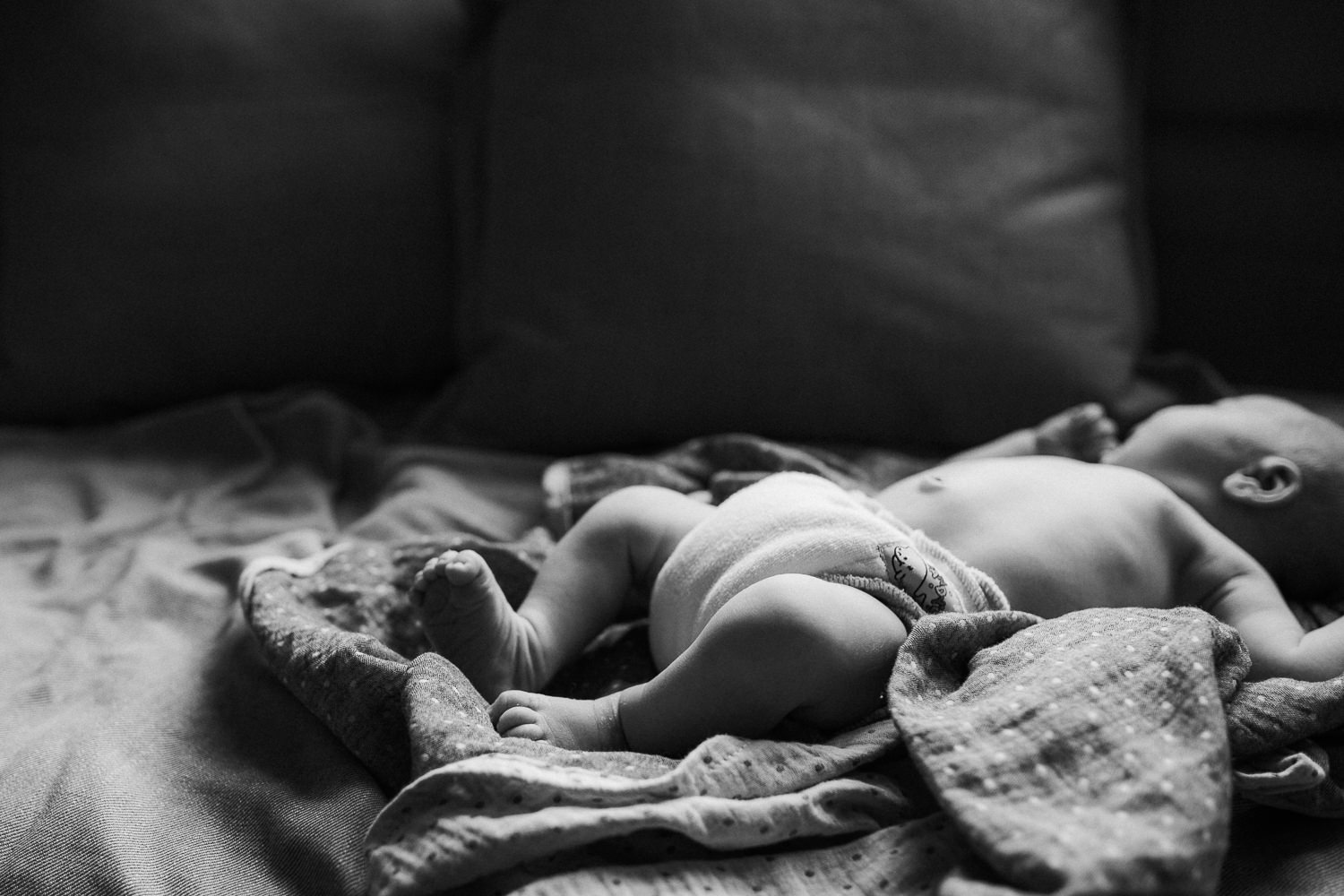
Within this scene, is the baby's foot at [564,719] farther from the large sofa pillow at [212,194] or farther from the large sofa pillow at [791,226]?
the large sofa pillow at [212,194]

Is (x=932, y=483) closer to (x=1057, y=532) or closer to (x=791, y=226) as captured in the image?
(x=1057, y=532)

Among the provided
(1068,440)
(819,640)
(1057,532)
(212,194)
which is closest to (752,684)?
(819,640)

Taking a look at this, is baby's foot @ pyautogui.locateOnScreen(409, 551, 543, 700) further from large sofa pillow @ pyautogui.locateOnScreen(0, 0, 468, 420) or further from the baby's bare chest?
large sofa pillow @ pyautogui.locateOnScreen(0, 0, 468, 420)

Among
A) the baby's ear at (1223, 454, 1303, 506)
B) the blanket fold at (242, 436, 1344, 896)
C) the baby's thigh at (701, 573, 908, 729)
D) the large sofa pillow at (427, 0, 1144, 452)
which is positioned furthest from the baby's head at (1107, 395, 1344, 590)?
the baby's thigh at (701, 573, 908, 729)

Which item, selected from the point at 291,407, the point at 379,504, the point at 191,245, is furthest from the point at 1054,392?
the point at 191,245

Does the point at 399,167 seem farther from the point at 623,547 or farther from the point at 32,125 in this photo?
the point at 623,547

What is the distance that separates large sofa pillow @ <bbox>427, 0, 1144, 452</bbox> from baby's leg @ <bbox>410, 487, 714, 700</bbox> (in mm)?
283

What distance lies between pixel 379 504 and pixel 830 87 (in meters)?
0.68

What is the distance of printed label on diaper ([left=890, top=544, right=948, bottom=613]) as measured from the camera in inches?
37.4

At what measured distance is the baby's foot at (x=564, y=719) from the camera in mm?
856

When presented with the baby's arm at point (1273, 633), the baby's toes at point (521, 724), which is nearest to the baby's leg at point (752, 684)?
the baby's toes at point (521, 724)

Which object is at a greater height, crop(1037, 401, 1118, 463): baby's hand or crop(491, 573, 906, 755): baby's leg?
crop(491, 573, 906, 755): baby's leg

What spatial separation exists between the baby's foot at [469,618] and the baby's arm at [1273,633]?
0.59m

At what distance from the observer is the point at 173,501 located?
1.31 m
